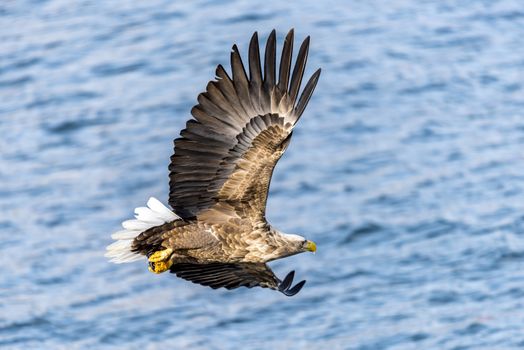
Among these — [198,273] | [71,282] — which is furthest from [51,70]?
[198,273]

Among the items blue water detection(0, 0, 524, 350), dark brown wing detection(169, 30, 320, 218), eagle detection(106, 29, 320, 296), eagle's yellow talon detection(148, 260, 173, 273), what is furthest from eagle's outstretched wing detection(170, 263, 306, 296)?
blue water detection(0, 0, 524, 350)

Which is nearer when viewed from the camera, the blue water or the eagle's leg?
the eagle's leg

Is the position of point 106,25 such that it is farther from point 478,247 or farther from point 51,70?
point 478,247

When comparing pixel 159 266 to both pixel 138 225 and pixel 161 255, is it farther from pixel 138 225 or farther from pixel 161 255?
pixel 138 225

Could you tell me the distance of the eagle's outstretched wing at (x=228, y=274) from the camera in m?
9.59

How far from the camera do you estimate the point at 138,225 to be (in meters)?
9.80

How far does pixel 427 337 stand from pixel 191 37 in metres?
6.81

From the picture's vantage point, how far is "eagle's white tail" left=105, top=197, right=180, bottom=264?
31.8 ft

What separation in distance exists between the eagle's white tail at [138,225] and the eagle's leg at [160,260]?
0.25m

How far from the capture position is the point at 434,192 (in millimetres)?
19109

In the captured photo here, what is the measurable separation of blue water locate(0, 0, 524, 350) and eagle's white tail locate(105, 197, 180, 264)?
24.7ft

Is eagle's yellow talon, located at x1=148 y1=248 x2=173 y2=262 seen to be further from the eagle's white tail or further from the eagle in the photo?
the eagle's white tail

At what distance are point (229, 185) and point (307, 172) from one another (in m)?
9.73

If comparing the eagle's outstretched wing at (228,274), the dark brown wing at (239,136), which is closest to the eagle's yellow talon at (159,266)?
the eagle's outstretched wing at (228,274)
